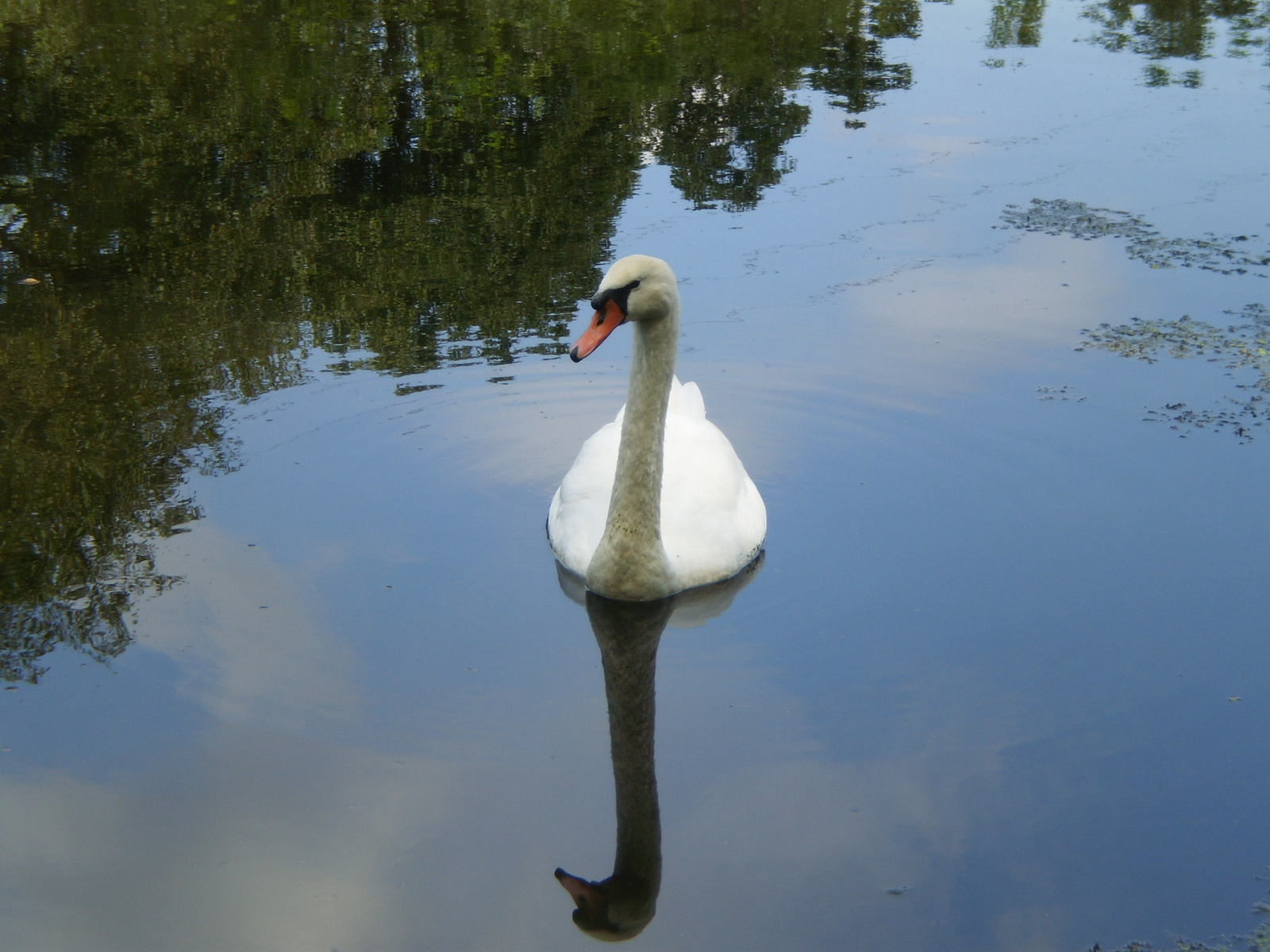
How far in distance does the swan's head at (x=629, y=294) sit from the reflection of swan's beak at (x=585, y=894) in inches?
82.2

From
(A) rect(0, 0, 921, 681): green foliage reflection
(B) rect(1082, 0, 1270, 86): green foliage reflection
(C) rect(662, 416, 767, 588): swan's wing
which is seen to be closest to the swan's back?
(C) rect(662, 416, 767, 588): swan's wing

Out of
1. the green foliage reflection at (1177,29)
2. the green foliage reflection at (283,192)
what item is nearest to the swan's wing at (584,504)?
the green foliage reflection at (283,192)

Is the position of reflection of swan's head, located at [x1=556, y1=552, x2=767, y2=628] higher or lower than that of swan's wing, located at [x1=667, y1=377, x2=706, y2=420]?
lower

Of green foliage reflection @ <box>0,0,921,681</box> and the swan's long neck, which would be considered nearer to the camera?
the swan's long neck

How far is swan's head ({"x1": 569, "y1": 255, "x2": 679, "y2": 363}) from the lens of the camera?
5.28 meters

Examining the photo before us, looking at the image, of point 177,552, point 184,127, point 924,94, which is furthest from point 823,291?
point 184,127

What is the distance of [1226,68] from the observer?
15.3m

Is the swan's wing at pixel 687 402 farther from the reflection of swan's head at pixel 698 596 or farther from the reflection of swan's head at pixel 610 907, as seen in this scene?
the reflection of swan's head at pixel 610 907

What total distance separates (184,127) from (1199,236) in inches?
363

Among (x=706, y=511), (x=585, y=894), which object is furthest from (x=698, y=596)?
(x=585, y=894)

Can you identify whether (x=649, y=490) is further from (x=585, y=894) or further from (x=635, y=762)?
(x=585, y=894)

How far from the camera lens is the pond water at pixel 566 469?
13.5 feet

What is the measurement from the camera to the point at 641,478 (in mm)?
5637

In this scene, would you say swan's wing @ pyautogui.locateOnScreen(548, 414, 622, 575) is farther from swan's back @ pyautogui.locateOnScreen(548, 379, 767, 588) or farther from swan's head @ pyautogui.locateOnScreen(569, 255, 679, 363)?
swan's head @ pyautogui.locateOnScreen(569, 255, 679, 363)
